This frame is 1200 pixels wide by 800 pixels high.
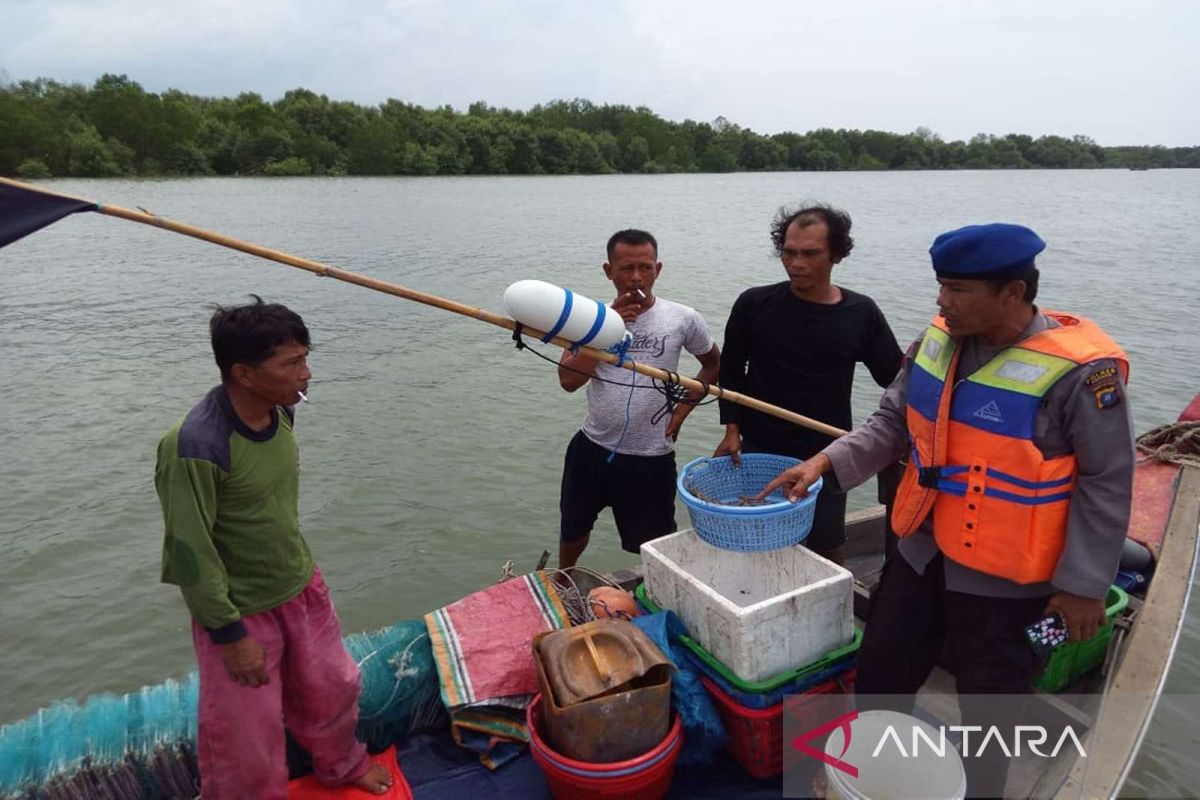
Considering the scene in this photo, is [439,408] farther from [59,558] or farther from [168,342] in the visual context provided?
[168,342]

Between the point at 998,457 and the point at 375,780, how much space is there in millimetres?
2498

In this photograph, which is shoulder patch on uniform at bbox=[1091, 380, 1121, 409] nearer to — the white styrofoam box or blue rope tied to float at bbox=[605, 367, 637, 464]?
the white styrofoam box

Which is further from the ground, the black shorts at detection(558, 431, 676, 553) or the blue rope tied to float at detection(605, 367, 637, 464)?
the blue rope tied to float at detection(605, 367, 637, 464)

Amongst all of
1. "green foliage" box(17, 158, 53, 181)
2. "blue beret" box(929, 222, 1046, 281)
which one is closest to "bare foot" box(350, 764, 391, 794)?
"blue beret" box(929, 222, 1046, 281)

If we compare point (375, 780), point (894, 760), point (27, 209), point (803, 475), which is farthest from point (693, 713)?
point (27, 209)

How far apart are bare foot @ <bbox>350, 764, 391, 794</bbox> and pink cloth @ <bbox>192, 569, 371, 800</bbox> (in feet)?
0.09

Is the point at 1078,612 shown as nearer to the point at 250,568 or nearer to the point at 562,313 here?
the point at 562,313

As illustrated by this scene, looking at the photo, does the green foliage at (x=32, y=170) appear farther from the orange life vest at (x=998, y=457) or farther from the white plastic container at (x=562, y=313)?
the orange life vest at (x=998, y=457)

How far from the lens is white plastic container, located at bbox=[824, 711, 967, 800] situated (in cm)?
248

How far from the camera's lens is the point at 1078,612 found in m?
2.31

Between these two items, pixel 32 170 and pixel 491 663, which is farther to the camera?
pixel 32 170

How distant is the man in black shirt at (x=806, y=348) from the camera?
370cm

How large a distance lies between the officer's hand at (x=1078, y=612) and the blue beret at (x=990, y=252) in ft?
3.18

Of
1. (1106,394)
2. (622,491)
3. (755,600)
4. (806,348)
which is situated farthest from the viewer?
(622,491)
